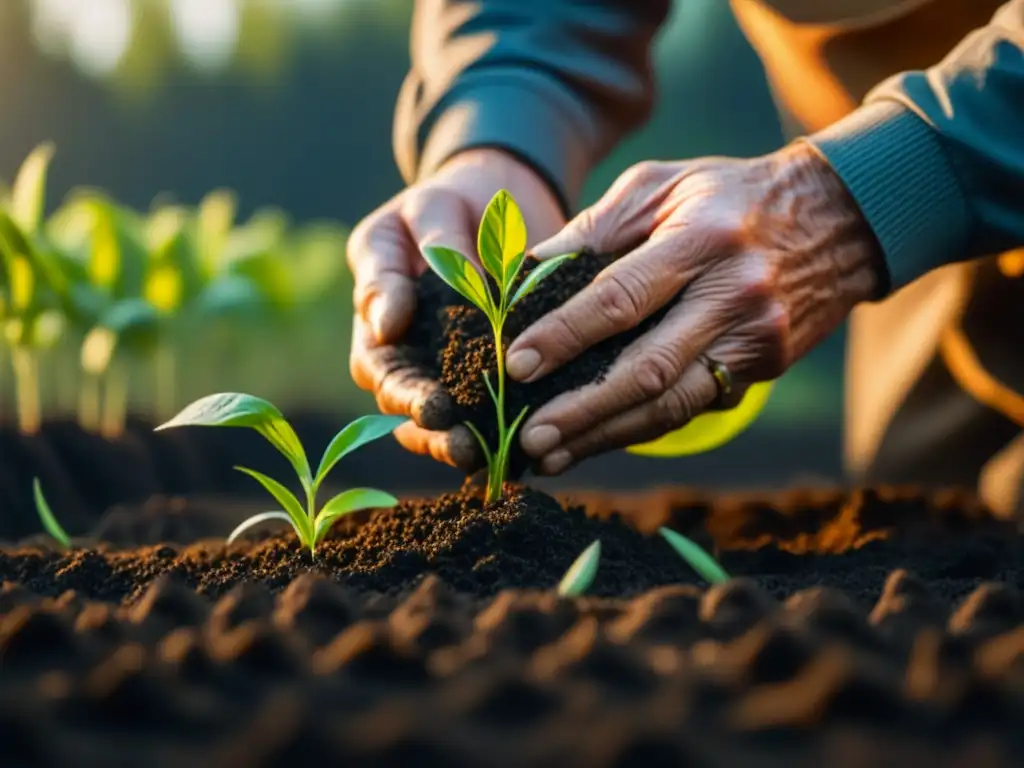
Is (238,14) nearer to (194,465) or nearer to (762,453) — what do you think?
(194,465)

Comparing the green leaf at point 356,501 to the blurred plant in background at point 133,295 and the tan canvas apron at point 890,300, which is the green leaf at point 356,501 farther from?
the blurred plant in background at point 133,295

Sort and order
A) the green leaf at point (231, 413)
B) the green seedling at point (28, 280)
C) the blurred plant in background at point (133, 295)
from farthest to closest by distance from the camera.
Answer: the blurred plant in background at point (133, 295), the green seedling at point (28, 280), the green leaf at point (231, 413)

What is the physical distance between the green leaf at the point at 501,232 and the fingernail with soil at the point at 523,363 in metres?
0.07

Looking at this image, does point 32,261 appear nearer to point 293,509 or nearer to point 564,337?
point 293,509

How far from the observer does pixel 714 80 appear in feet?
12.8

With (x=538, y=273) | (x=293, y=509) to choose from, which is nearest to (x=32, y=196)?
(x=293, y=509)

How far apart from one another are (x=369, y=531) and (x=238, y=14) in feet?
11.6

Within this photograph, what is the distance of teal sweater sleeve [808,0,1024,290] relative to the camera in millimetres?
977

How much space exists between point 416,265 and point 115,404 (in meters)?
1.64

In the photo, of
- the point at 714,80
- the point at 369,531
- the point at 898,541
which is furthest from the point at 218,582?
the point at 714,80

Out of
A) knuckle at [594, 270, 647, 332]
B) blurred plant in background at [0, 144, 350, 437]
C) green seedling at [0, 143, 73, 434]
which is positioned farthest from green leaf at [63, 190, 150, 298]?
knuckle at [594, 270, 647, 332]

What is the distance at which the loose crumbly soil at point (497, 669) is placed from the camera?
0.39 meters

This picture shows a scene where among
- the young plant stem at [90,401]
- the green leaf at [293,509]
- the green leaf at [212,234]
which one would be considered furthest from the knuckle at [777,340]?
the green leaf at [212,234]

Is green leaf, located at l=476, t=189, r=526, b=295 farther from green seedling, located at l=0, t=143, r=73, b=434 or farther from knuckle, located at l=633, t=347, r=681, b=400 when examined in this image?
green seedling, located at l=0, t=143, r=73, b=434
